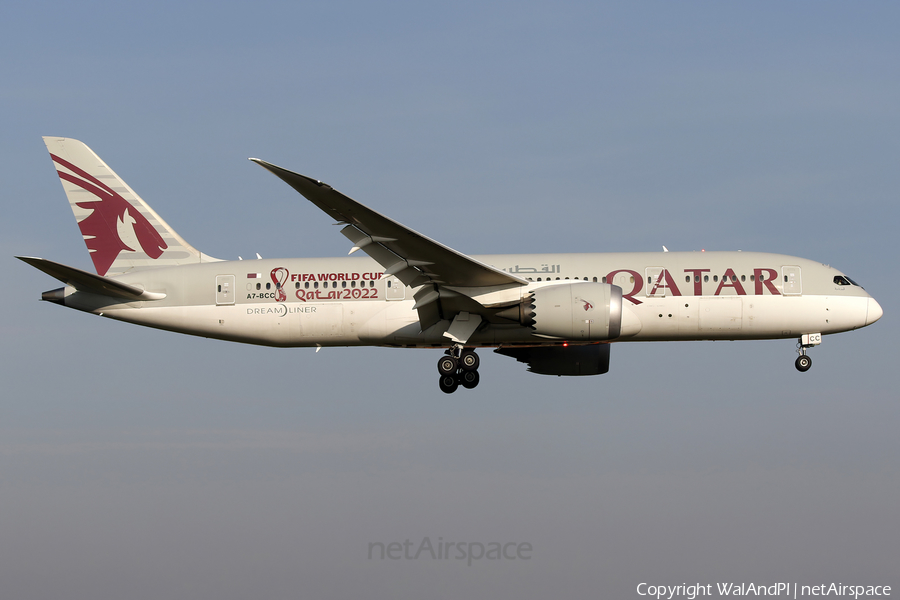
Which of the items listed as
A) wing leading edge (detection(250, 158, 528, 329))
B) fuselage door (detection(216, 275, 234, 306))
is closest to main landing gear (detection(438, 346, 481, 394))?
wing leading edge (detection(250, 158, 528, 329))

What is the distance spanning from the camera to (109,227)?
33188mm

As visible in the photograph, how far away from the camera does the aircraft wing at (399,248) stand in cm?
2317

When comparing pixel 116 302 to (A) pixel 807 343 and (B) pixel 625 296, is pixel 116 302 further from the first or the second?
(A) pixel 807 343

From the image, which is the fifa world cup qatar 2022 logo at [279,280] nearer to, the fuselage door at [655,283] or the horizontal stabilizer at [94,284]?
the horizontal stabilizer at [94,284]

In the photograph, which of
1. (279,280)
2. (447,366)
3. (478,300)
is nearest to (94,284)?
(279,280)

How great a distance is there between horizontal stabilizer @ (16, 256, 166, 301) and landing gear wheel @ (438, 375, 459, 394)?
975 centimetres

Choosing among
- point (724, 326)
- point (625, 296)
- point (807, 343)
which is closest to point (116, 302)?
point (625, 296)

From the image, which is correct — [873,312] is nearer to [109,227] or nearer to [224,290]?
[224,290]

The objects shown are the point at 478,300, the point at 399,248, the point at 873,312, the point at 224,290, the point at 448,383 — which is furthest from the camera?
the point at 224,290

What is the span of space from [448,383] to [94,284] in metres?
11.9

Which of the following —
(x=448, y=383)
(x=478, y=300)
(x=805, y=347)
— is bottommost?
(x=448, y=383)

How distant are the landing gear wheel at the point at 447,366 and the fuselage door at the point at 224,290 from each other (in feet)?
24.0

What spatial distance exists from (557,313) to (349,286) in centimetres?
714

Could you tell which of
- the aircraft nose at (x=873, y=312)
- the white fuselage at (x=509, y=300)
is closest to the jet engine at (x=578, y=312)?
the white fuselage at (x=509, y=300)
